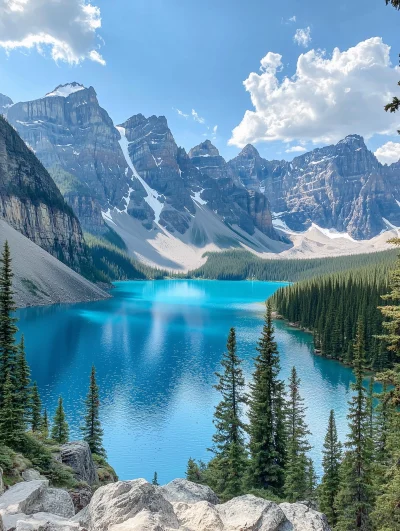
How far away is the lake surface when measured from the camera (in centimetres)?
3934

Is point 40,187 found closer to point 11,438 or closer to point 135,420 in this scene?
point 135,420

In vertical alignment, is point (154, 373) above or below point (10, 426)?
below

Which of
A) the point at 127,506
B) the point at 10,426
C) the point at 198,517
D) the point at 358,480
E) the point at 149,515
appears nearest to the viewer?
the point at 149,515

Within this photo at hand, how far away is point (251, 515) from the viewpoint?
944 cm

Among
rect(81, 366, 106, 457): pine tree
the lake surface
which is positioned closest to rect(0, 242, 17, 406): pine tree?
rect(81, 366, 106, 457): pine tree

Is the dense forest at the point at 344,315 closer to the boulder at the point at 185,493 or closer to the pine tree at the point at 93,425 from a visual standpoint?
the pine tree at the point at 93,425

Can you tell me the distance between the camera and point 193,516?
944 centimetres

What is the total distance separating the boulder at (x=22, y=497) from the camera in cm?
998

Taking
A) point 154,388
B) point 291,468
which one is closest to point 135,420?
point 154,388

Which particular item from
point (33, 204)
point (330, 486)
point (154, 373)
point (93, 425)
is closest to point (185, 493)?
point (330, 486)

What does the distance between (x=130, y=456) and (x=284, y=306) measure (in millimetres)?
89685

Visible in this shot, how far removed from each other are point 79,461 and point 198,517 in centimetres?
1210

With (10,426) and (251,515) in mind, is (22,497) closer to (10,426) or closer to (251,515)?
(251,515)

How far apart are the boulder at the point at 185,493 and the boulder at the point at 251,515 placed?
1972mm
